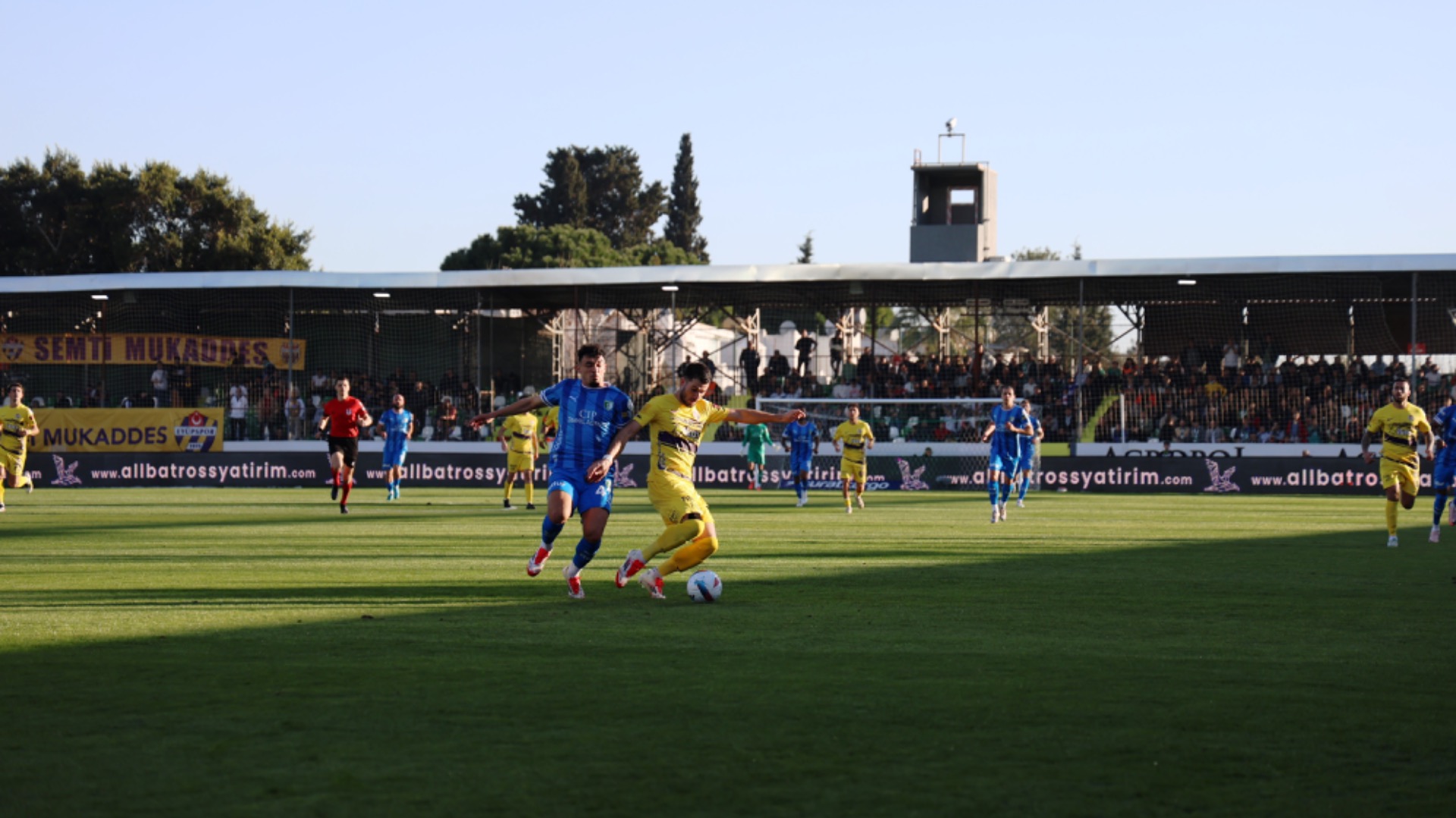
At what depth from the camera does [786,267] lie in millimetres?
40906

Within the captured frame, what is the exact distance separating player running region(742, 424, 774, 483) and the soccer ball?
22.9 m

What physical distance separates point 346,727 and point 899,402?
108ft

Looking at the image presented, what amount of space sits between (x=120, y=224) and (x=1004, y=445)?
6335cm

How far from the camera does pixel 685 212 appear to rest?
114562 mm

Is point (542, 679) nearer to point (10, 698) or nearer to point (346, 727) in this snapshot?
point (346, 727)

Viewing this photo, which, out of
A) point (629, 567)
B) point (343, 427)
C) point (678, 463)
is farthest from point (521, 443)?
point (678, 463)

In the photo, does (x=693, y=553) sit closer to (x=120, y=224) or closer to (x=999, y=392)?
(x=999, y=392)

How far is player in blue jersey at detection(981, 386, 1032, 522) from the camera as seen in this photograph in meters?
22.1

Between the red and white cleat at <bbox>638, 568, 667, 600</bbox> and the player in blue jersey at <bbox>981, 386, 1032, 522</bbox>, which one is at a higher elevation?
the player in blue jersey at <bbox>981, 386, 1032, 522</bbox>

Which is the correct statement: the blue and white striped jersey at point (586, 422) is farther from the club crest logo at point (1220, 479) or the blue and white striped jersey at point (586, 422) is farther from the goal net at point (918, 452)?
the club crest logo at point (1220, 479)

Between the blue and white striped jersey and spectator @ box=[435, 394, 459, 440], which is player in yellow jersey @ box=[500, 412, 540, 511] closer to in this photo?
the blue and white striped jersey

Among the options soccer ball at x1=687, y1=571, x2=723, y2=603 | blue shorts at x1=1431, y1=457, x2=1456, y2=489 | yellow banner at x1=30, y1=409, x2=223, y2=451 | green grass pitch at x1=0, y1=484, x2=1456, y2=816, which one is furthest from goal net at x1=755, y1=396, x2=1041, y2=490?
→ soccer ball at x1=687, y1=571, x2=723, y2=603

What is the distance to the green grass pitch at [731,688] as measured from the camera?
4.83 meters

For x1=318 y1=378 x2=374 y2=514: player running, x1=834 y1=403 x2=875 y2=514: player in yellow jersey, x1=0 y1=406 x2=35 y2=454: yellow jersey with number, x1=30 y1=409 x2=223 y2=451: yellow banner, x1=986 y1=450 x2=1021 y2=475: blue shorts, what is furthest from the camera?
x1=30 y1=409 x2=223 y2=451: yellow banner
